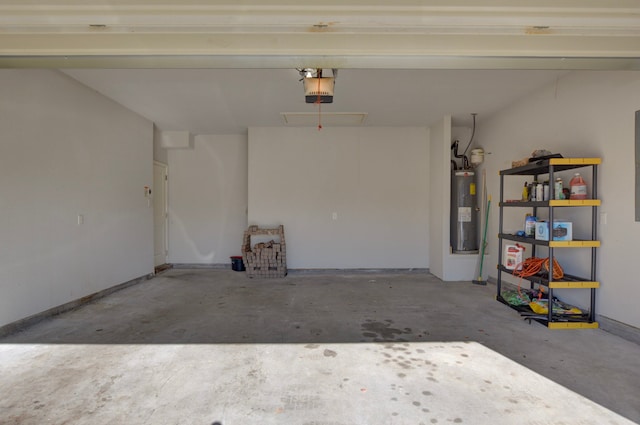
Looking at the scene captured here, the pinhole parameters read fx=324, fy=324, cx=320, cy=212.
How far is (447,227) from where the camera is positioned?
5.61m

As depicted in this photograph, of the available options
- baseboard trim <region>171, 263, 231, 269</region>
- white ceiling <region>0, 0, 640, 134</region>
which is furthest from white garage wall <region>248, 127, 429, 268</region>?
white ceiling <region>0, 0, 640, 134</region>

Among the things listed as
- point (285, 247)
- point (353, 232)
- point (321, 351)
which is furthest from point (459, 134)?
point (321, 351)

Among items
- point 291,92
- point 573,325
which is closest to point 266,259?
point 291,92

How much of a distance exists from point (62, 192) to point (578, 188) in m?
5.86

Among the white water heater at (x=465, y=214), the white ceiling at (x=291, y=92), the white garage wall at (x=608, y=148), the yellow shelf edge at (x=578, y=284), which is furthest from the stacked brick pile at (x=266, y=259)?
the white garage wall at (x=608, y=148)

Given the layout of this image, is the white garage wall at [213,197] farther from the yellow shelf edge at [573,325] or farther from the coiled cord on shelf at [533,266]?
the yellow shelf edge at [573,325]

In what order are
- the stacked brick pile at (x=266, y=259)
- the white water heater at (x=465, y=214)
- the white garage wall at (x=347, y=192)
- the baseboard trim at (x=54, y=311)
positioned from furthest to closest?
1. the white garage wall at (x=347, y=192)
2. the stacked brick pile at (x=266, y=259)
3. the white water heater at (x=465, y=214)
4. the baseboard trim at (x=54, y=311)

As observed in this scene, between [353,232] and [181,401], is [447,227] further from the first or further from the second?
[181,401]

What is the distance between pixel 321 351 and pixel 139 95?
420cm

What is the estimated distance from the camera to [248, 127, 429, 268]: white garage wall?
20.5 ft

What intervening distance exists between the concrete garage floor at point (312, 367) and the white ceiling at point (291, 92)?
2823 millimetres

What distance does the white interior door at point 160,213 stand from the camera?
643cm

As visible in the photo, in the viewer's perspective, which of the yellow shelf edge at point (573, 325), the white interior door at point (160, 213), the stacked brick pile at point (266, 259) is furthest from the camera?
the white interior door at point (160, 213)

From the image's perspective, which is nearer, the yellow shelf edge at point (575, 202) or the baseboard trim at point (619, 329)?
the baseboard trim at point (619, 329)
